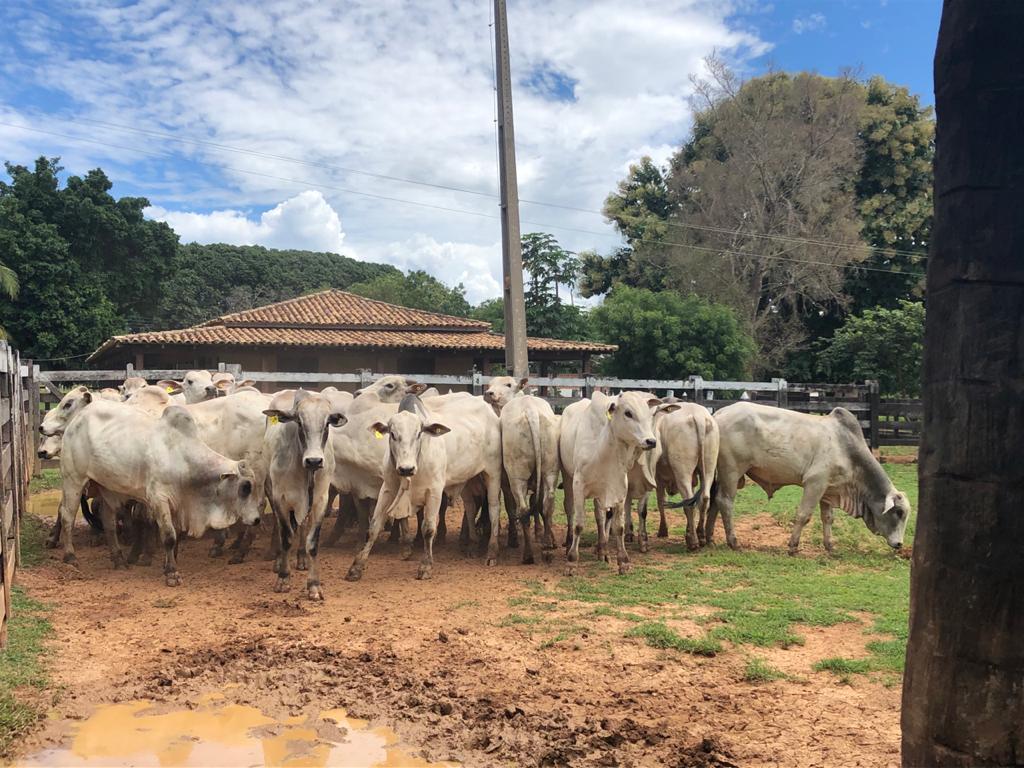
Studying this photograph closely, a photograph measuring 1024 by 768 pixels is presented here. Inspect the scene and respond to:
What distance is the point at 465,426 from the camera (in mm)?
9430

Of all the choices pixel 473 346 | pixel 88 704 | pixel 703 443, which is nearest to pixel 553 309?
pixel 473 346

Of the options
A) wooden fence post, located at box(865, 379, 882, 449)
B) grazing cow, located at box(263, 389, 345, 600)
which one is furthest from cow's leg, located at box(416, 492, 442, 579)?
wooden fence post, located at box(865, 379, 882, 449)

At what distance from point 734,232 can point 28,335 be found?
28.0 meters

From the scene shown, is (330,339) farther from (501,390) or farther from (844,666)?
(844,666)

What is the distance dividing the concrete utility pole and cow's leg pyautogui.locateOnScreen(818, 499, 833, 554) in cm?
687

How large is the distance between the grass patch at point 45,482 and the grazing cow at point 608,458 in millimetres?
9643

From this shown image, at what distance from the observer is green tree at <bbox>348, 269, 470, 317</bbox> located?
170ft

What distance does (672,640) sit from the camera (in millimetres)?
6145

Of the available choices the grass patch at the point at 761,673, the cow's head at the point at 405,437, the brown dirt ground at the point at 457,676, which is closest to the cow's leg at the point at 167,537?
the brown dirt ground at the point at 457,676

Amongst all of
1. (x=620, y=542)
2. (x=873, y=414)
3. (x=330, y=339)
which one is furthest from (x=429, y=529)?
(x=330, y=339)

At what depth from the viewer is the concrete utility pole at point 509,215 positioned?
16156 millimetres

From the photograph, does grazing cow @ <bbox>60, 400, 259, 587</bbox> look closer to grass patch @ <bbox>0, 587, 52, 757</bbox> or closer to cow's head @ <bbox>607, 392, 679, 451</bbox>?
grass patch @ <bbox>0, 587, 52, 757</bbox>

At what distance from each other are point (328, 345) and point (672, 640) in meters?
19.7

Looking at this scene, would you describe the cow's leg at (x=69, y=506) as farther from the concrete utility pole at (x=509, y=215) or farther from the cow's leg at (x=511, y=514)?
the concrete utility pole at (x=509, y=215)
